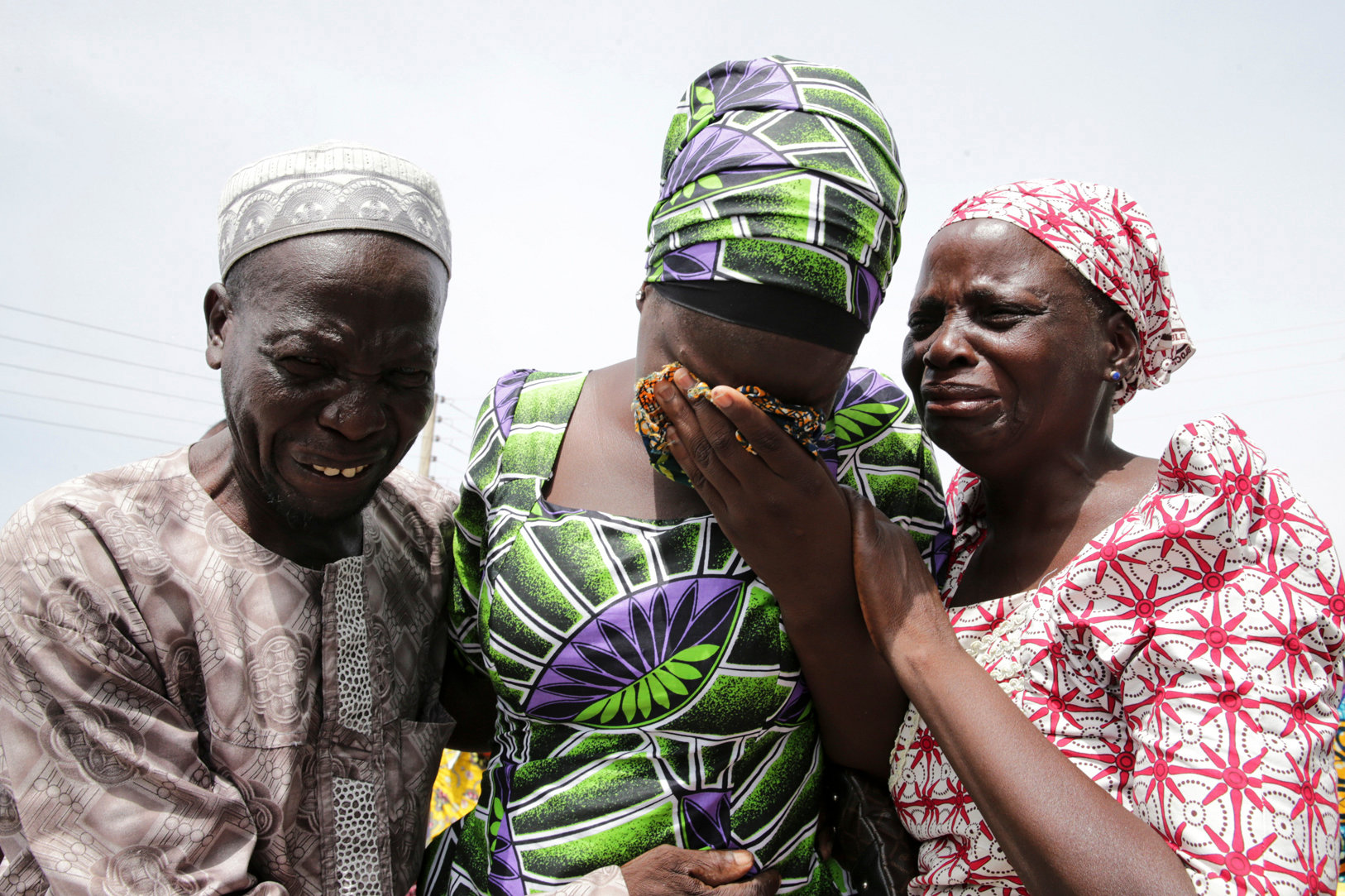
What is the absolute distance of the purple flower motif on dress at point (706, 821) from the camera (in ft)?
6.80

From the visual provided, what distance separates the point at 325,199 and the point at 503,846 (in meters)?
1.46

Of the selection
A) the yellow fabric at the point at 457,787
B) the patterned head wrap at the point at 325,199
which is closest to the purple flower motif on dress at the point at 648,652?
the patterned head wrap at the point at 325,199

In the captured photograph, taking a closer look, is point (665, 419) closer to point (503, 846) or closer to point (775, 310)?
point (775, 310)

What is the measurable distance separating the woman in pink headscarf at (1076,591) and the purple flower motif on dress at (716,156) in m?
0.46

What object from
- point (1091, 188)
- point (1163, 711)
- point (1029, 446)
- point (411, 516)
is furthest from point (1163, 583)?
point (411, 516)

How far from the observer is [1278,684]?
171cm

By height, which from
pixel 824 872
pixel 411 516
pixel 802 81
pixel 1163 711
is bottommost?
pixel 824 872

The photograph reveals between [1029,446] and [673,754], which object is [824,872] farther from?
[1029,446]

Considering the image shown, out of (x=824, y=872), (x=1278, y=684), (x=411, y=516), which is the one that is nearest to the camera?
(x=1278, y=684)

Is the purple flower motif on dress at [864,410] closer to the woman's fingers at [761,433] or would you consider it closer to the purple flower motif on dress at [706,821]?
the woman's fingers at [761,433]

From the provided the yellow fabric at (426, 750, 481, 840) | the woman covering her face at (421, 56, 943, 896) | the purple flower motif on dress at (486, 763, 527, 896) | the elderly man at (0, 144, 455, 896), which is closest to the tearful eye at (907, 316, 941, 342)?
the woman covering her face at (421, 56, 943, 896)

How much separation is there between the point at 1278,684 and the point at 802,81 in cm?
144

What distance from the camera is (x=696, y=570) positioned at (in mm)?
2082

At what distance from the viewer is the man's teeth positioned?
2.08 m
